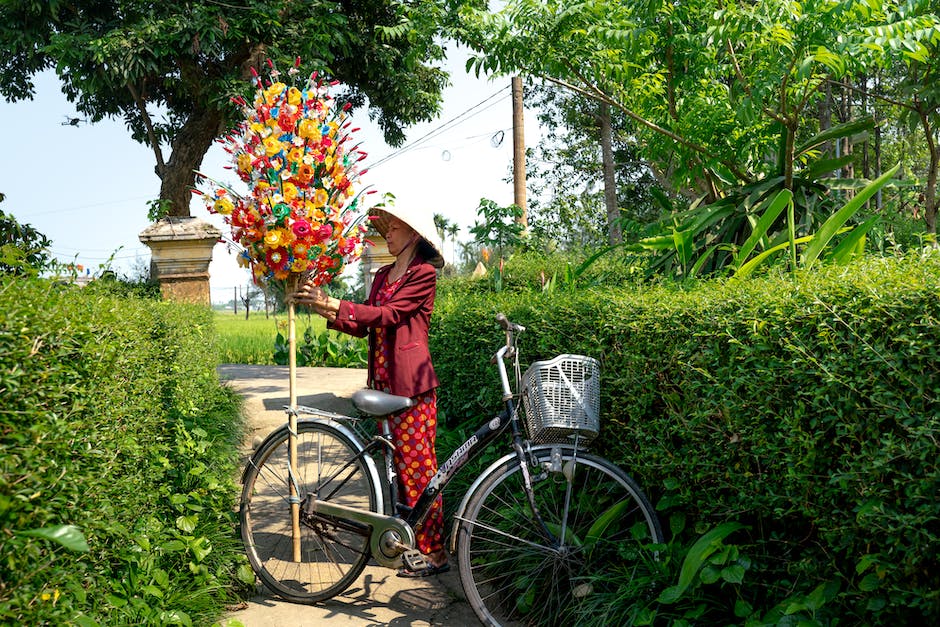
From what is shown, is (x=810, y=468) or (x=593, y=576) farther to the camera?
(x=593, y=576)

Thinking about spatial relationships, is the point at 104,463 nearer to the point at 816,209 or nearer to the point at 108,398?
the point at 108,398

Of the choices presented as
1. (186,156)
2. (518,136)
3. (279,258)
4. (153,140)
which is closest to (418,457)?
(279,258)

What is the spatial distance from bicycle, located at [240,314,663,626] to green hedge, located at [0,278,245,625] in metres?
0.38

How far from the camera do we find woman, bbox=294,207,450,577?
3812mm

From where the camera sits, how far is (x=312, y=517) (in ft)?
12.8

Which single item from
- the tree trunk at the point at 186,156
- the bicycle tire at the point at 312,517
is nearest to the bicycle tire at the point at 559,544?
the bicycle tire at the point at 312,517

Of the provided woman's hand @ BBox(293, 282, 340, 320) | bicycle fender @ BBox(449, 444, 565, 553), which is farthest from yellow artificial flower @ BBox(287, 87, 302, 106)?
bicycle fender @ BBox(449, 444, 565, 553)

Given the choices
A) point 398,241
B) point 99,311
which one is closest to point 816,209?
point 398,241

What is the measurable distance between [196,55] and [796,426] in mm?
11833

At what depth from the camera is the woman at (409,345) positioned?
3812 millimetres

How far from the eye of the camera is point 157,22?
1079 cm

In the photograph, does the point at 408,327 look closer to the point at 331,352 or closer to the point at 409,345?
the point at 409,345

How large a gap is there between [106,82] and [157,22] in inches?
55.9

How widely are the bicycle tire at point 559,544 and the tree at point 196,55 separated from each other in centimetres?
700
